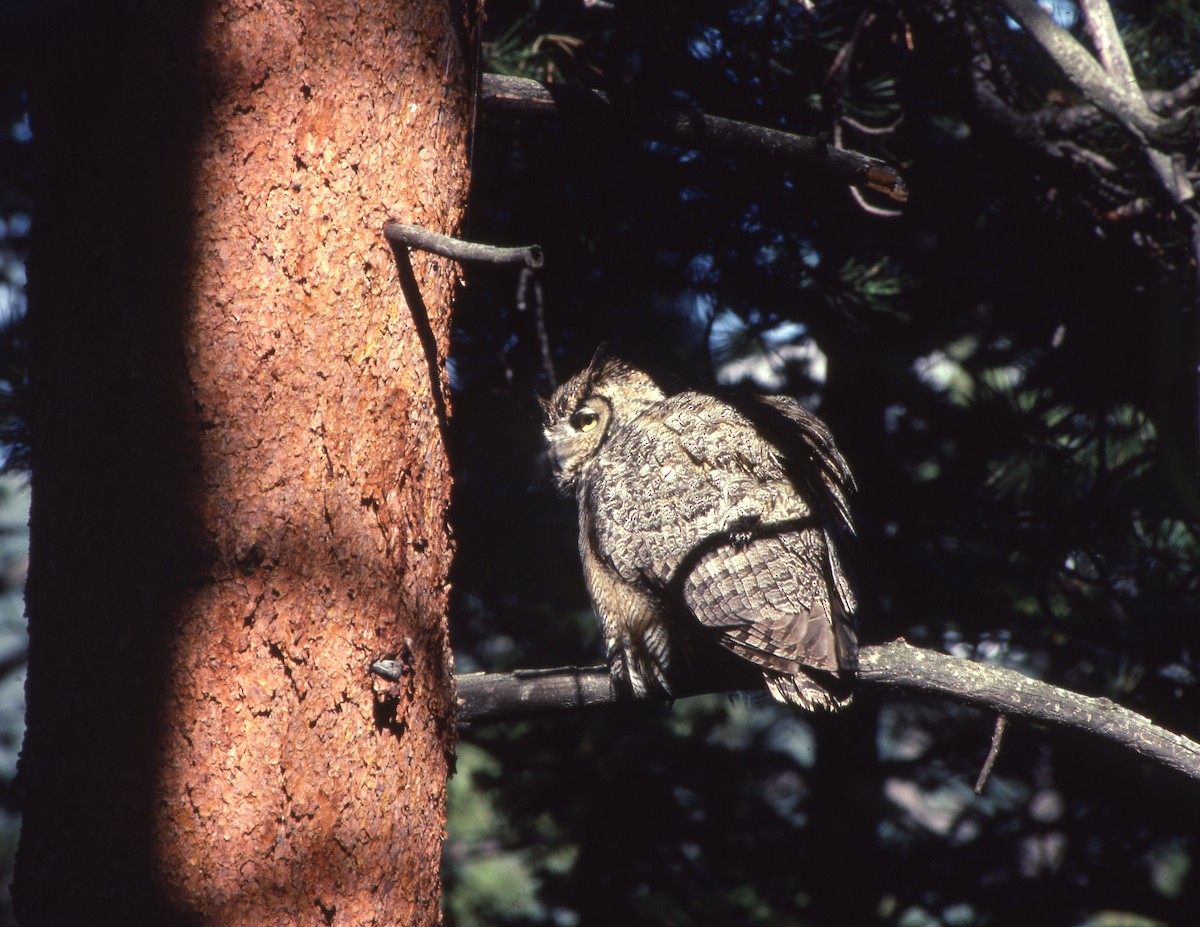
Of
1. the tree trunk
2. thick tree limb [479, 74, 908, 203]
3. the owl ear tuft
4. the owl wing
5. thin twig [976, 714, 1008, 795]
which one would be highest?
thick tree limb [479, 74, 908, 203]

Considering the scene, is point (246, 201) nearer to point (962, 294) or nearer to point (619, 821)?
point (962, 294)

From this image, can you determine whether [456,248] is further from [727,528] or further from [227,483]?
[727,528]

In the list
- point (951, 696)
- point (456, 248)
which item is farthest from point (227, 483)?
point (951, 696)

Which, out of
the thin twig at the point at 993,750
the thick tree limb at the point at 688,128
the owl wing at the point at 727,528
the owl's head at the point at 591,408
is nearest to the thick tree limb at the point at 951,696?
the thin twig at the point at 993,750

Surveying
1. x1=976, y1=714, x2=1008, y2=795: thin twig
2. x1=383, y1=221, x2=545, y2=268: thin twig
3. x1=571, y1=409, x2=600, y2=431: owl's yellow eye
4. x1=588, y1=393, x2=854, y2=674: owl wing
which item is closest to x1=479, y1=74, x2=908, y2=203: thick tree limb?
x1=383, y1=221, x2=545, y2=268: thin twig

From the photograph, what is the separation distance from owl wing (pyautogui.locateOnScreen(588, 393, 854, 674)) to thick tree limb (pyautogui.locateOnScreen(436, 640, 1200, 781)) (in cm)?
25

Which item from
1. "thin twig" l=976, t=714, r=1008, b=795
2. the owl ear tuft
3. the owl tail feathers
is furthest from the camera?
the owl ear tuft

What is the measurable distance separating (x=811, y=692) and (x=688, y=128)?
139 centimetres

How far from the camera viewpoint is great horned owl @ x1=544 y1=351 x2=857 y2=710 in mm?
2420

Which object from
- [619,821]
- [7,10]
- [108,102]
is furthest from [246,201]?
[619,821]

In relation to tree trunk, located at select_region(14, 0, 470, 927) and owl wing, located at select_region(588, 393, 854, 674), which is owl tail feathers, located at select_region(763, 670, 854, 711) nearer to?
owl wing, located at select_region(588, 393, 854, 674)

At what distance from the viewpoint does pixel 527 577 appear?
135 inches

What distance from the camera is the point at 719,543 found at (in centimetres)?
260

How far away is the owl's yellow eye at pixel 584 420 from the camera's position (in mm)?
3197
